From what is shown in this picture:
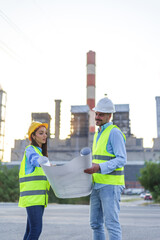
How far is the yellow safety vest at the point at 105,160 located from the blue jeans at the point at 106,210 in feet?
0.19

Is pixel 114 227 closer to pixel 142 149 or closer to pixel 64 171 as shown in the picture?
pixel 64 171

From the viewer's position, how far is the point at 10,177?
61.5ft

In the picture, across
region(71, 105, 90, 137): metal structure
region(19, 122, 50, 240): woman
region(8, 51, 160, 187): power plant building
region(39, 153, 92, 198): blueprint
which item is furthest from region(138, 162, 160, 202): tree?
region(71, 105, 90, 137): metal structure

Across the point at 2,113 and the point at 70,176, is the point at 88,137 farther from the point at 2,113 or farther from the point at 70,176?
the point at 70,176

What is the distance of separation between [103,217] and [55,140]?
54.8 m

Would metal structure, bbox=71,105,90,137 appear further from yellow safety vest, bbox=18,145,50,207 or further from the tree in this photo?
yellow safety vest, bbox=18,145,50,207

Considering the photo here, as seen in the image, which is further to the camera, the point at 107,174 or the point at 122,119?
the point at 122,119

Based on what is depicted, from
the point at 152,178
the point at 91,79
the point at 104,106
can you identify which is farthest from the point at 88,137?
the point at 104,106

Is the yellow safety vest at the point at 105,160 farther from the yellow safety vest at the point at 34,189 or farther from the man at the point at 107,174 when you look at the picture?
the yellow safety vest at the point at 34,189

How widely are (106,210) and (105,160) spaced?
451 millimetres

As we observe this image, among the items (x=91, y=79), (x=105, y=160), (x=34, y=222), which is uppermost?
(x=91, y=79)

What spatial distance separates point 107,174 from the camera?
2949 millimetres

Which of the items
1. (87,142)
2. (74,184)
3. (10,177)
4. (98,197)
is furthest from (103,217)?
(87,142)

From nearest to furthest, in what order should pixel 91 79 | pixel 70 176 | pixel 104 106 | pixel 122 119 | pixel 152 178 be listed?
pixel 70 176 → pixel 104 106 → pixel 152 178 → pixel 122 119 → pixel 91 79
